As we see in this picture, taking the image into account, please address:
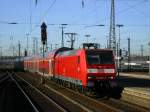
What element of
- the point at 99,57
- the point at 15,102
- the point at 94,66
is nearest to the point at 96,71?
the point at 94,66

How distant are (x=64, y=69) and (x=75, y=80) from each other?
274 inches

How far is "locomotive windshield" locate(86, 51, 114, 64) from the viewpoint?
2839 centimetres

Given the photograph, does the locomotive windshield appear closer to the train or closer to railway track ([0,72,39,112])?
the train

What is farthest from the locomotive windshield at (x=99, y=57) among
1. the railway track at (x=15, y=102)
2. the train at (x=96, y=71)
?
the railway track at (x=15, y=102)

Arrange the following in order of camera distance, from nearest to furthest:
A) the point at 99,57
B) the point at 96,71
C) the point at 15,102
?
the point at 15,102
the point at 96,71
the point at 99,57

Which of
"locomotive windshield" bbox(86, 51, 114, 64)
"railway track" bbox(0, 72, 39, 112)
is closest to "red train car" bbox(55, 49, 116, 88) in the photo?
"locomotive windshield" bbox(86, 51, 114, 64)

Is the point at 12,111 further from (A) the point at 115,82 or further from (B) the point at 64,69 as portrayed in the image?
(B) the point at 64,69

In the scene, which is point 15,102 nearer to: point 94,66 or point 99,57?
point 94,66

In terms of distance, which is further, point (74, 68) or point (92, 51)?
point (74, 68)

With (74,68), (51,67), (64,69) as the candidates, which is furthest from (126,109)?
(51,67)

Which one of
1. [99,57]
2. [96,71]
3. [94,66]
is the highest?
[99,57]

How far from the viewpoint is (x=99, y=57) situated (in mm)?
28516

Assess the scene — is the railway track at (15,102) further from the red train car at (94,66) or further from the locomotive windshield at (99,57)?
the locomotive windshield at (99,57)

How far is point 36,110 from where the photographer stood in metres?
20.8
